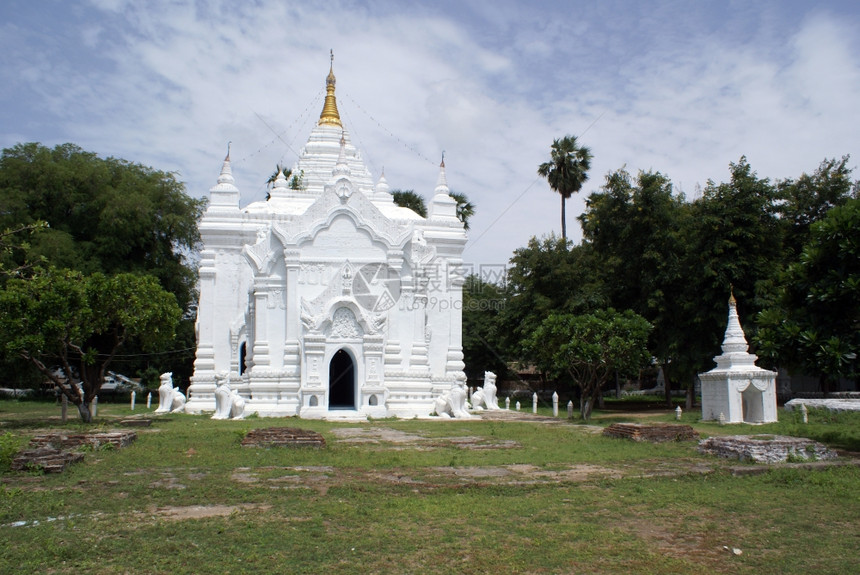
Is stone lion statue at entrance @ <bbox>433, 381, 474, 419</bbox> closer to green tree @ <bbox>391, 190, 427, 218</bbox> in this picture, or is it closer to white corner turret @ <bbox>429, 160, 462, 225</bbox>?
white corner turret @ <bbox>429, 160, 462, 225</bbox>

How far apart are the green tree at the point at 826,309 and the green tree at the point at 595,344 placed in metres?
6.02

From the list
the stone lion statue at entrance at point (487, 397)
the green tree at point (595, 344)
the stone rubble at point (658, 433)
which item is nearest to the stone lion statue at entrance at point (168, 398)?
the stone lion statue at entrance at point (487, 397)

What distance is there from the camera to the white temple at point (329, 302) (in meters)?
24.2

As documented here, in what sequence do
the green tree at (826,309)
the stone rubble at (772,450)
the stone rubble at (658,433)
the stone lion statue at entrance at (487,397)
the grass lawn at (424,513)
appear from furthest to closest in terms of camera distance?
the stone lion statue at entrance at (487,397), the stone rubble at (658,433), the green tree at (826,309), the stone rubble at (772,450), the grass lawn at (424,513)

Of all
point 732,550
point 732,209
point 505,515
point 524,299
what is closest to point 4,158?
point 524,299

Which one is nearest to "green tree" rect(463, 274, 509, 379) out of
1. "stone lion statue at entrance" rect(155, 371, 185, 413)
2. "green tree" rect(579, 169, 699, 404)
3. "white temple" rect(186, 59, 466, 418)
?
"green tree" rect(579, 169, 699, 404)

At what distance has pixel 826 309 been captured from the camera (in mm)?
14852

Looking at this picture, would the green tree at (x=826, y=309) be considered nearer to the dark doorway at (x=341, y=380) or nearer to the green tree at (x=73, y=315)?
the dark doorway at (x=341, y=380)

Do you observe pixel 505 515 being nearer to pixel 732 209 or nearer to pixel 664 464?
pixel 664 464

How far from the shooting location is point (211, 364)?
2783 centimetres

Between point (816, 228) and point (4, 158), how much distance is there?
123 feet

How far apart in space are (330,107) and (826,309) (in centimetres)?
2499

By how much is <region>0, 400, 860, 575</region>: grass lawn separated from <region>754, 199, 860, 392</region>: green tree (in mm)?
2993

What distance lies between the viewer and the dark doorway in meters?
27.0
